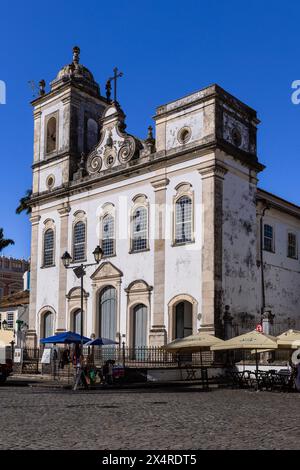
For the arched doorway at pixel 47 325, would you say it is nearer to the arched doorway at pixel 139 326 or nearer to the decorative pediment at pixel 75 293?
the decorative pediment at pixel 75 293

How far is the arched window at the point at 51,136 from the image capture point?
35.8 m

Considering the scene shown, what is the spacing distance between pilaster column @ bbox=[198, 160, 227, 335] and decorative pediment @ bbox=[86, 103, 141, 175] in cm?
518

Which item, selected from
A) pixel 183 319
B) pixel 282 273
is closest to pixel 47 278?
pixel 183 319

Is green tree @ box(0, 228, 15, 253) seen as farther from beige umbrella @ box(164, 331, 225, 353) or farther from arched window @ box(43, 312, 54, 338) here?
beige umbrella @ box(164, 331, 225, 353)

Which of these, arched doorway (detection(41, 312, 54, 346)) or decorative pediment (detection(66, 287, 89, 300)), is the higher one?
decorative pediment (detection(66, 287, 89, 300))

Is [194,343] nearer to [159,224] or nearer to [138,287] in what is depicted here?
[138,287]

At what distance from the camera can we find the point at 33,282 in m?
34.5

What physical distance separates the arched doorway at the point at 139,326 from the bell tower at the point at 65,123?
8.95 m

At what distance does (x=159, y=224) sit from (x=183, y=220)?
1312 mm

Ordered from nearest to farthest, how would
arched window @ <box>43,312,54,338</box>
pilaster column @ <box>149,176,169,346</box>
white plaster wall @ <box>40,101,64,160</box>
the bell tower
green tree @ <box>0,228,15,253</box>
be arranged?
pilaster column @ <box>149,176,169,346</box>
arched window @ <box>43,312,54,338</box>
the bell tower
white plaster wall @ <box>40,101,64,160</box>
green tree @ <box>0,228,15,253</box>

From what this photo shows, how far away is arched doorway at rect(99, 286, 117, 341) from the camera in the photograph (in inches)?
1172

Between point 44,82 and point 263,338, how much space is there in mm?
23519

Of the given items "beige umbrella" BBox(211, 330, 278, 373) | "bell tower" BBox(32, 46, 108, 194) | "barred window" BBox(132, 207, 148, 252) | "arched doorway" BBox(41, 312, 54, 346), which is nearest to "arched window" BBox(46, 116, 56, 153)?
"bell tower" BBox(32, 46, 108, 194)
